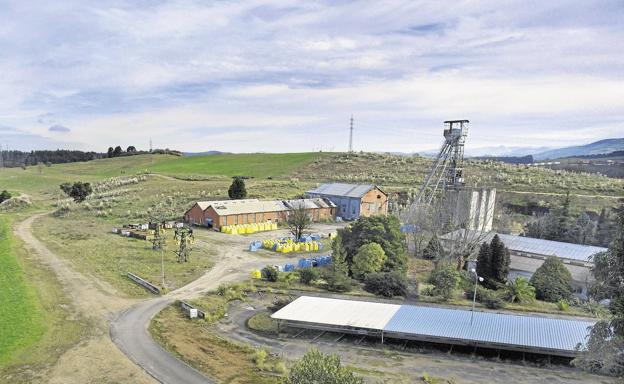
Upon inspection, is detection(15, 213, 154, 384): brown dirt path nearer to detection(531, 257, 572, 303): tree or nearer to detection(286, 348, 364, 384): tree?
detection(286, 348, 364, 384): tree

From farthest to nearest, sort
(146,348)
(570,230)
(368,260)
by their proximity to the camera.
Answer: (570,230) → (368,260) → (146,348)

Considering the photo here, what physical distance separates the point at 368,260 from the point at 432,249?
12.0 m

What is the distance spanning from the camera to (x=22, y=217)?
76.9 m

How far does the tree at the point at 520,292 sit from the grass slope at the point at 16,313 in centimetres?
3495

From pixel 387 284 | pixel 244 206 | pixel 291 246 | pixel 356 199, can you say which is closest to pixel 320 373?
pixel 387 284

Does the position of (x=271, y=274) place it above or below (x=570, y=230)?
below

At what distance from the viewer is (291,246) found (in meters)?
53.9

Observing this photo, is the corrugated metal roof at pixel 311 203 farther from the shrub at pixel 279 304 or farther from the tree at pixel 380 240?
the shrub at pixel 279 304

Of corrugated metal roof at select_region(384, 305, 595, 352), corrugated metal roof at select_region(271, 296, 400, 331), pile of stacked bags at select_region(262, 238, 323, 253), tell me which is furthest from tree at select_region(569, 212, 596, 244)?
corrugated metal roof at select_region(271, 296, 400, 331)

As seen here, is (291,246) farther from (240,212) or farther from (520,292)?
(520,292)

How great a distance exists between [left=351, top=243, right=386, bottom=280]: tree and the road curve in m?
17.4

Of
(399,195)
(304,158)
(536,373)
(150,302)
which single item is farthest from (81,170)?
(536,373)

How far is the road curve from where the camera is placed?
2330 centimetres

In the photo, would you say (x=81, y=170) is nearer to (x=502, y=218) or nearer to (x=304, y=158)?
(x=304, y=158)
